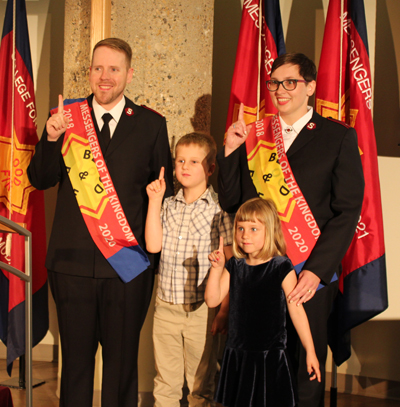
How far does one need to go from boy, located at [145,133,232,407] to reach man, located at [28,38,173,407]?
12 cm

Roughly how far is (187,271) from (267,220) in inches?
20.8

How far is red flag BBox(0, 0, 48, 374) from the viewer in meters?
2.96

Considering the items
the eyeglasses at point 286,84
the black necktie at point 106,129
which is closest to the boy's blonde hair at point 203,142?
the black necktie at point 106,129

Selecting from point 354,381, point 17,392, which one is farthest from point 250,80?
point 17,392

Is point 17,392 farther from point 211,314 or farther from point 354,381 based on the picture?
point 354,381

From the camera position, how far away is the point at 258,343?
6.15 feet

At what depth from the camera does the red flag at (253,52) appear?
2.85m

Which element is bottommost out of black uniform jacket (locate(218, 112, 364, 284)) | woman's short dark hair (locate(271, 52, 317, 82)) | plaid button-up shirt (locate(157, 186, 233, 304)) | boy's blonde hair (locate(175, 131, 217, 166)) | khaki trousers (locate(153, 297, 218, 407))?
khaki trousers (locate(153, 297, 218, 407))

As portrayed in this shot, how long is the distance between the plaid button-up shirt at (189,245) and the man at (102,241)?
95 millimetres

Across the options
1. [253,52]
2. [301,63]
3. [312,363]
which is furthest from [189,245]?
[253,52]

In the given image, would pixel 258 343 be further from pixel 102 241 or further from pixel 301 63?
pixel 301 63

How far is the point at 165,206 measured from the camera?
7.57 ft

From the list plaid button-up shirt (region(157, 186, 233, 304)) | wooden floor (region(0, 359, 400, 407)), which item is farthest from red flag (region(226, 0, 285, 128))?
wooden floor (region(0, 359, 400, 407))

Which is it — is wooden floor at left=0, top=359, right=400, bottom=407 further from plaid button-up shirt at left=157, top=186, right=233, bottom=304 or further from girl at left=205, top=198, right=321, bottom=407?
girl at left=205, top=198, right=321, bottom=407
